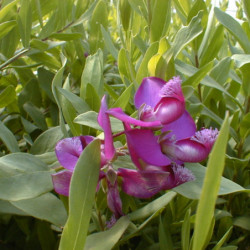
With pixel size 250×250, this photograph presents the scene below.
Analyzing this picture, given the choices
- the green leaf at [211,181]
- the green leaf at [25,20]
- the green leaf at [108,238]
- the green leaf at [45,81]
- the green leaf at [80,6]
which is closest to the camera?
the green leaf at [211,181]

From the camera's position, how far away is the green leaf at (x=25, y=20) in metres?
0.70

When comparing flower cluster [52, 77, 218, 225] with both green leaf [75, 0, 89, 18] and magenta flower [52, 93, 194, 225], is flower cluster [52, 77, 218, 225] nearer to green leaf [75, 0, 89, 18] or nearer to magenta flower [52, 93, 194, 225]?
magenta flower [52, 93, 194, 225]

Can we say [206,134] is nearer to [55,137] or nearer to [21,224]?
[55,137]

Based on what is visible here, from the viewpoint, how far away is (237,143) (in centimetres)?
72

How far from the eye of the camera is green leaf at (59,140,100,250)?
333mm

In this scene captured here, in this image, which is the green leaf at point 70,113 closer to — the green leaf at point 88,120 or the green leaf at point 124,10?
the green leaf at point 88,120

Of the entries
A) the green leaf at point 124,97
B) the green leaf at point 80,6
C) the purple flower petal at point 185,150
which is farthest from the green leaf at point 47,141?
the green leaf at point 80,6

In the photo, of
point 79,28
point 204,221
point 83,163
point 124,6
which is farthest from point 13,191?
point 79,28

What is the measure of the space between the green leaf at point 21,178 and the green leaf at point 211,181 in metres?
0.19

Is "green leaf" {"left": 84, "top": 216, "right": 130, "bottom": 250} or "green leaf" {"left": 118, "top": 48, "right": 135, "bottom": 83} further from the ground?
"green leaf" {"left": 118, "top": 48, "right": 135, "bottom": 83}

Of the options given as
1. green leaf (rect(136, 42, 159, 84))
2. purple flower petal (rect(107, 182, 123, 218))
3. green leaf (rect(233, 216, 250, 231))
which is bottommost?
green leaf (rect(233, 216, 250, 231))

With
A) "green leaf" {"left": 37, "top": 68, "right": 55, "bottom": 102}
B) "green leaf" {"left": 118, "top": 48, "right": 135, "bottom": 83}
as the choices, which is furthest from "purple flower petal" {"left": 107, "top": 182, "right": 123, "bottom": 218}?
"green leaf" {"left": 37, "top": 68, "right": 55, "bottom": 102}

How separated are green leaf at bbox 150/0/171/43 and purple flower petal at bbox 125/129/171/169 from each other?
0.94 feet

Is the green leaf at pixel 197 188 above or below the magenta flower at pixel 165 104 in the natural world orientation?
below
